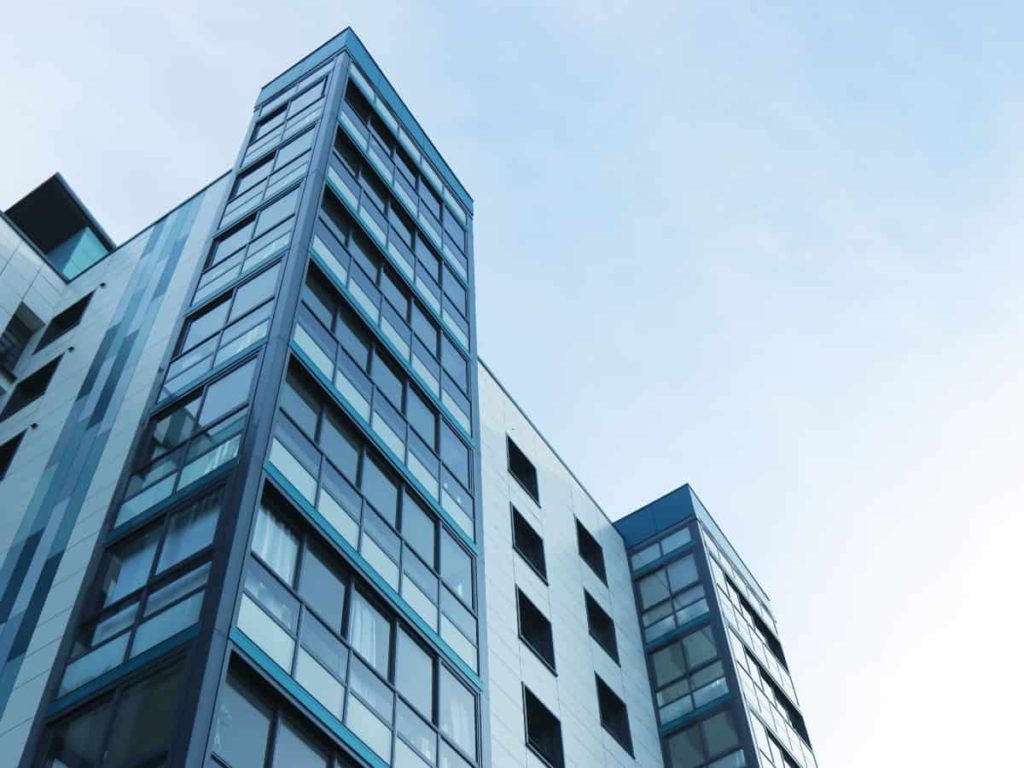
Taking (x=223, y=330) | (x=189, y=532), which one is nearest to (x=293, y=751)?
(x=189, y=532)

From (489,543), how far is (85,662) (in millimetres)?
13706

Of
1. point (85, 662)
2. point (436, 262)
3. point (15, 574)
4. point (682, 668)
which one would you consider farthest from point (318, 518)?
point (682, 668)

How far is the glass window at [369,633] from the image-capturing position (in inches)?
768

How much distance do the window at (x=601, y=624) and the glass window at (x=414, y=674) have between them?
14290mm

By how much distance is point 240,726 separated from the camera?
16.0 m

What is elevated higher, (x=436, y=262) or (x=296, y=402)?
(x=436, y=262)

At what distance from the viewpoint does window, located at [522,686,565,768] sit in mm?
27328

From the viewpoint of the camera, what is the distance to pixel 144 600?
18031mm

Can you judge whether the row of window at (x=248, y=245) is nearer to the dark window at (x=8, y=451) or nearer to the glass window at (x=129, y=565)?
the dark window at (x=8, y=451)

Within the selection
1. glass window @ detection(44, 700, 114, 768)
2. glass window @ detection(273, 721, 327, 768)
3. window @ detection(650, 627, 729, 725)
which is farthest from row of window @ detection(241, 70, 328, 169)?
window @ detection(650, 627, 729, 725)

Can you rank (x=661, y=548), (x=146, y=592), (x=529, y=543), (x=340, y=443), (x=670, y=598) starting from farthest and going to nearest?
(x=661, y=548) < (x=670, y=598) < (x=529, y=543) < (x=340, y=443) < (x=146, y=592)

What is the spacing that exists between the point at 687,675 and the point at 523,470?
8.02m

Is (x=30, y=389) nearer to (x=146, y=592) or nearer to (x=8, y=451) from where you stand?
(x=8, y=451)

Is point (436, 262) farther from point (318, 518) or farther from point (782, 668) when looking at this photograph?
point (782, 668)
